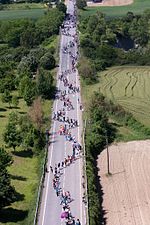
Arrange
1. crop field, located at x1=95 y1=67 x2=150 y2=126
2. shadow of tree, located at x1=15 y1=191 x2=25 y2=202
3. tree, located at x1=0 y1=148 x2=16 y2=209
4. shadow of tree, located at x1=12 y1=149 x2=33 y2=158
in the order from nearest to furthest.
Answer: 1. tree, located at x1=0 y1=148 x2=16 y2=209
2. shadow of tree, located at x1=15 y1=191 x2=25 y2=202
3. shadow of tree, located at x1=12 y1=149 x2=33 y2=158
4. crop field, located at x1=95 y1=67 x2=150 y2=126

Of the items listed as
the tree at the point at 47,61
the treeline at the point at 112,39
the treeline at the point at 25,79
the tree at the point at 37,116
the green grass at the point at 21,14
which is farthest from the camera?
the green grass at the point at 21,14

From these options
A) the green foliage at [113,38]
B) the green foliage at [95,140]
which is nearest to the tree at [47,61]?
the green foliage at [113,38]

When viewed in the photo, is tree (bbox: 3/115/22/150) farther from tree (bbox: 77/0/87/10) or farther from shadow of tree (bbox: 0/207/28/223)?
tree (bbox: 77/0/87/10)

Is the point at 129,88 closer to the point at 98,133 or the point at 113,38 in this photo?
the point at 98,133

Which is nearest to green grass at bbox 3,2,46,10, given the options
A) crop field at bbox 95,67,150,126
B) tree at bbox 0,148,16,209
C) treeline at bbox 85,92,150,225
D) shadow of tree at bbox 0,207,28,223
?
crop field at bbox 95,67,150,126

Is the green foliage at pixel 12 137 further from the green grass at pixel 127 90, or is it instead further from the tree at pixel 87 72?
the tree at pixel 87 72

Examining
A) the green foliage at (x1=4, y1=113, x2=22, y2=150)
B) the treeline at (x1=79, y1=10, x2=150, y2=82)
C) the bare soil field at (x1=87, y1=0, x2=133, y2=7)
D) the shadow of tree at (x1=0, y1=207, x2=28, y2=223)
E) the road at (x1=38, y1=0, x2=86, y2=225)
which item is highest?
the bare soil field at (x1=87, y1=0, x2=133, y2=7)

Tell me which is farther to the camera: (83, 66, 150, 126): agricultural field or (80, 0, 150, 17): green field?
(80, 0, 150, 17): green field
